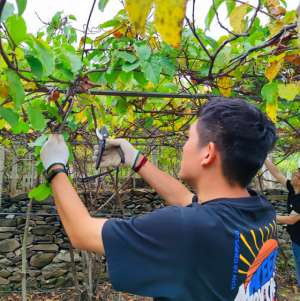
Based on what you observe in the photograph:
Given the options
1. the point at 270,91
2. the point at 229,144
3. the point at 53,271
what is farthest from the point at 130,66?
the point at 53,271

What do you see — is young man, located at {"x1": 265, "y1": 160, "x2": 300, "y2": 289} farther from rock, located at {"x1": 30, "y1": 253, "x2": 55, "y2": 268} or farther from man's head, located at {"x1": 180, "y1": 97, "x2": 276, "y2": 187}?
rock, located at {"x1": 30, "y1": 253, "x2": 55, "y2": 268}

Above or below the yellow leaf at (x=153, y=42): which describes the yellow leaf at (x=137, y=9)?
below

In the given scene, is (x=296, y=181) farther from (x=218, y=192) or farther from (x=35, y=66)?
(x=35, y=66)

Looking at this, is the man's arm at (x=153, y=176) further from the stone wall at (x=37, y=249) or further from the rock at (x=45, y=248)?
the rock at (x=45, y=248)

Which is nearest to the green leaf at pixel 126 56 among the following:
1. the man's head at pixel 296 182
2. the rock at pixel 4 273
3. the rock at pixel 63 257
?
the man's head at pixel 296 182

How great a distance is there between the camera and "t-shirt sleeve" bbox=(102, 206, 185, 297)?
31.8 inches

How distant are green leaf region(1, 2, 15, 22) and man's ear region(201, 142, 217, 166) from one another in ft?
1.85

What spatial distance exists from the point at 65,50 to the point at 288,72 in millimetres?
966

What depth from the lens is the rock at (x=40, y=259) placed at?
440 cm

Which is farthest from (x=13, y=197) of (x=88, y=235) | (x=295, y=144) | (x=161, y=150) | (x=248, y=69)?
(x=88, y=235)

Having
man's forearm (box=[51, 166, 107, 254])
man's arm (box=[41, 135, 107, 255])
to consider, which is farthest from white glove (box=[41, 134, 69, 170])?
man's forearm (box=[51, 166, 107, 254])

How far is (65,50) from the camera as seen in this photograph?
124 centimetres

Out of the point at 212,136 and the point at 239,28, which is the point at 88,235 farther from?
the point at 239,28

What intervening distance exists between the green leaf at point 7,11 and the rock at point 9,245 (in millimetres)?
4126
